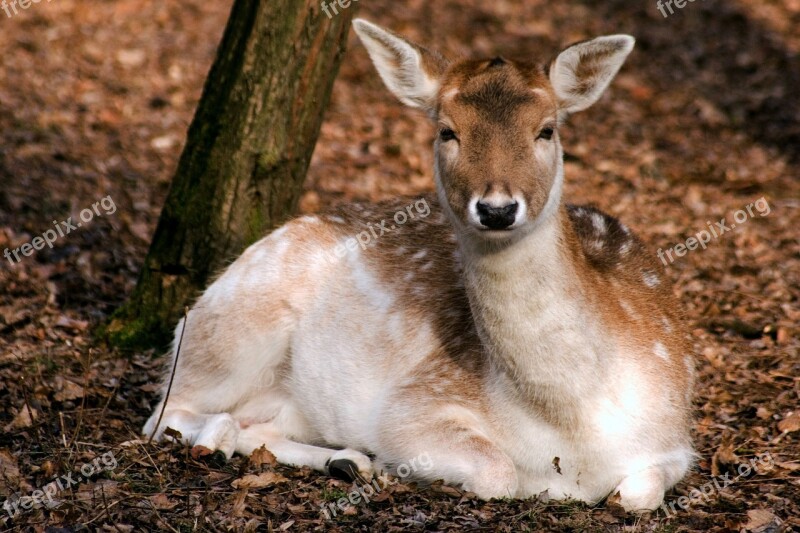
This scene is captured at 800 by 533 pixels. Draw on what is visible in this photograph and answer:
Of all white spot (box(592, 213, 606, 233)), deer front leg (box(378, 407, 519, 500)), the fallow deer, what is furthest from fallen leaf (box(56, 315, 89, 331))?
white spot (box(592, 213, 606, 233))

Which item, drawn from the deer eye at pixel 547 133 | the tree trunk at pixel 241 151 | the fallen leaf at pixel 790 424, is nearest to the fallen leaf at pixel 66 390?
the tree trunk at pixel 241 151

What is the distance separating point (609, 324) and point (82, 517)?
2599 millimetres

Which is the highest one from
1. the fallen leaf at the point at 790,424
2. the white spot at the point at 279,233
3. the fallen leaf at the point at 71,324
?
the white spot at the point at 279,233

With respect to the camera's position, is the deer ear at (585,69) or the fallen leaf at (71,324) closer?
the deer ear at (585,69)

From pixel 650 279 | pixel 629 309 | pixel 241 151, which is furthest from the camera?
pixel 241 151

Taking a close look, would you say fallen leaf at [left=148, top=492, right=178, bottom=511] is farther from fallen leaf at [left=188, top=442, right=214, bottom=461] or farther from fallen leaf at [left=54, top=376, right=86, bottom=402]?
fallen leaf at [left=54, top=376, right=86, bottom=402]

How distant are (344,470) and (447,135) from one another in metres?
1.85

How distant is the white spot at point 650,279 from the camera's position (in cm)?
566

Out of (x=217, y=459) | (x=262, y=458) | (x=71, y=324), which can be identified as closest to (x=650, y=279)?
(x=262, y=458)

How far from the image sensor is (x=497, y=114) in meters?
4.55

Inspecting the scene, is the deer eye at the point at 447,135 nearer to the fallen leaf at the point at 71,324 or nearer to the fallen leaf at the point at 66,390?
the fallen leaf at the point at 66,390

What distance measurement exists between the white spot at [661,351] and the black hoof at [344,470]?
5.42ft

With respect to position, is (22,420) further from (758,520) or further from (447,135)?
(758,520)

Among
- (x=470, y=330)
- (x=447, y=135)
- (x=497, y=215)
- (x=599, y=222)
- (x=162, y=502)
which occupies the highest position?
(x=447, y=135)
